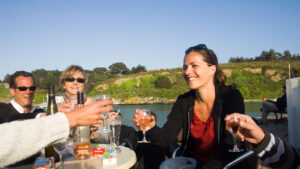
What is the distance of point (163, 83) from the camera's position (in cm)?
5097

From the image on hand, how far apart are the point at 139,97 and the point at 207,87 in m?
39.7

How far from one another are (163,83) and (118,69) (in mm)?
37539

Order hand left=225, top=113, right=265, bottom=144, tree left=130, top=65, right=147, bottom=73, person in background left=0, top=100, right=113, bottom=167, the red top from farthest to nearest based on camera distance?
tree left=130, top=65, right=147, bottom=73 → the red top → hand left=225, top=113, right=265, bottom=144 → person in background left=0, top=100, right=113, bottom=167

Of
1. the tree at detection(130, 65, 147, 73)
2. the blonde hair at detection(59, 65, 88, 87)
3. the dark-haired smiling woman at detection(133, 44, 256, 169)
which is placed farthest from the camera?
the tree at detection(130, 65, 147, 73)

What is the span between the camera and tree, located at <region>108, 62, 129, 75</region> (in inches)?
3334

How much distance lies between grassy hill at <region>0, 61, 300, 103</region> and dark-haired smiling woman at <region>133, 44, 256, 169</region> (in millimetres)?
34467

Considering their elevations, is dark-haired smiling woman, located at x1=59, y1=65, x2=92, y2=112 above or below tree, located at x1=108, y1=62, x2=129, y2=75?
below

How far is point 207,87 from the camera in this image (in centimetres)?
270

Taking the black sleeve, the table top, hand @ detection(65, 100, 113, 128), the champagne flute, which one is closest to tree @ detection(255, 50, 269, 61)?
the black sleeve

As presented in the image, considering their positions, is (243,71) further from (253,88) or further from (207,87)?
(207,87)

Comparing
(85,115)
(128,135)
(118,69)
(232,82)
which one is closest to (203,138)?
(128,135)

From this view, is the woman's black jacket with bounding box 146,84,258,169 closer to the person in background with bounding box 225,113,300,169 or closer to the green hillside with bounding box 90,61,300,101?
the person in background with bounding box 225,113,300,169

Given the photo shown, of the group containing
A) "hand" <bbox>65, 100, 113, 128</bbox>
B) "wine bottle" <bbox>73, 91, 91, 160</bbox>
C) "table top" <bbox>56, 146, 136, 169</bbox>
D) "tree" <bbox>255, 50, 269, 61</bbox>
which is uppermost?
"tree" <bbox>255, 50, 269, 61</bbox>

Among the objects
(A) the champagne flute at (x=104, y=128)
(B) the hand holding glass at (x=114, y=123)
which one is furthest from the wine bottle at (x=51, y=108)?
(B) the hand holding glass at (x=114, y=123)
